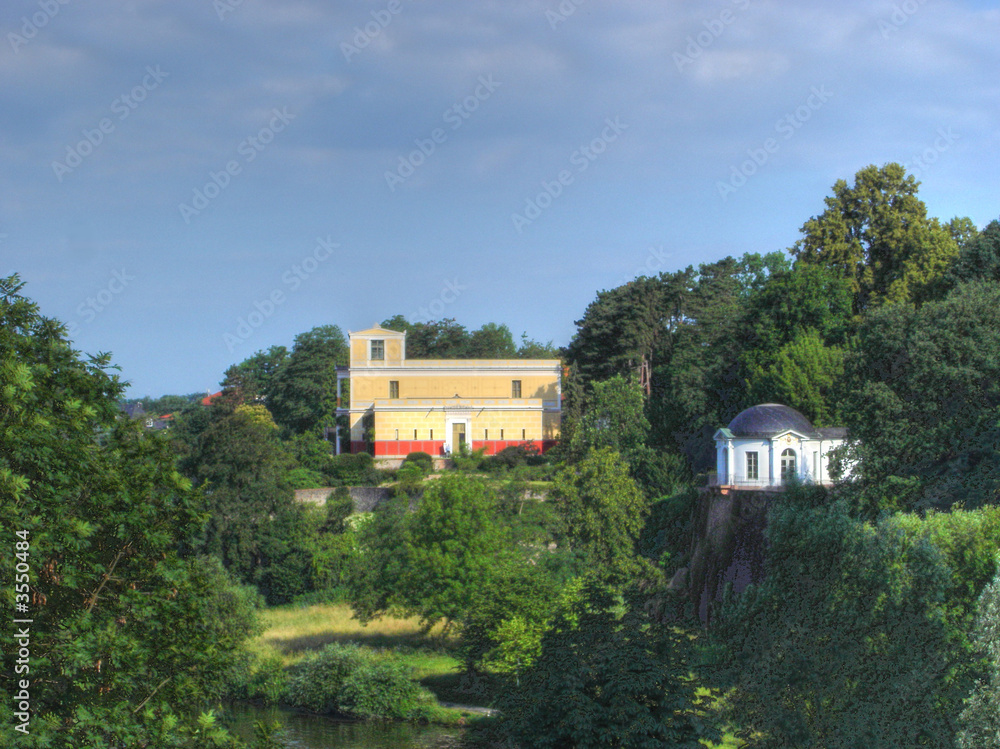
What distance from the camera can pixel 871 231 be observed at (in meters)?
46.0

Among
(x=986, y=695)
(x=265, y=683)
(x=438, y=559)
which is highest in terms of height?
(x=438, y=559)

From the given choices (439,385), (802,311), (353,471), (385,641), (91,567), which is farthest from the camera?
(439,385)

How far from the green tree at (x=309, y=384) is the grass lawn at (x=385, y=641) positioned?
2869cm

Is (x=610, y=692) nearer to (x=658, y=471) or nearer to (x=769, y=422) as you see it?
(x=769, y=422)

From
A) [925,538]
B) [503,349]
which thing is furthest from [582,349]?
[925,538]

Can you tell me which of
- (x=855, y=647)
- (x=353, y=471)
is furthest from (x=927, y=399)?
(x=353, y=471)

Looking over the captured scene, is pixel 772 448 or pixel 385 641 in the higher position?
pixel 772 448

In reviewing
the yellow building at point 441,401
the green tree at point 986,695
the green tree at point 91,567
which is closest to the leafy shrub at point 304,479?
the yellow building at point 441,401

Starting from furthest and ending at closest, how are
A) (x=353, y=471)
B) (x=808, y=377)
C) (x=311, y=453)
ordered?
1. (x=311, y=453)
2. (x=353, y=471)
3. (x=808, y=377)

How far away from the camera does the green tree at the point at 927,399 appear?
2661 centimetres

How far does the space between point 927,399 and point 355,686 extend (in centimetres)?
1677

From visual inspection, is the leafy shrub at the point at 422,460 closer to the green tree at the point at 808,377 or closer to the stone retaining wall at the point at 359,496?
the stone retaining wall at the point at 359,496

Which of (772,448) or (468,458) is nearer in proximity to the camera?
(772,448)

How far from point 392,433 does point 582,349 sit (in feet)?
37.3
